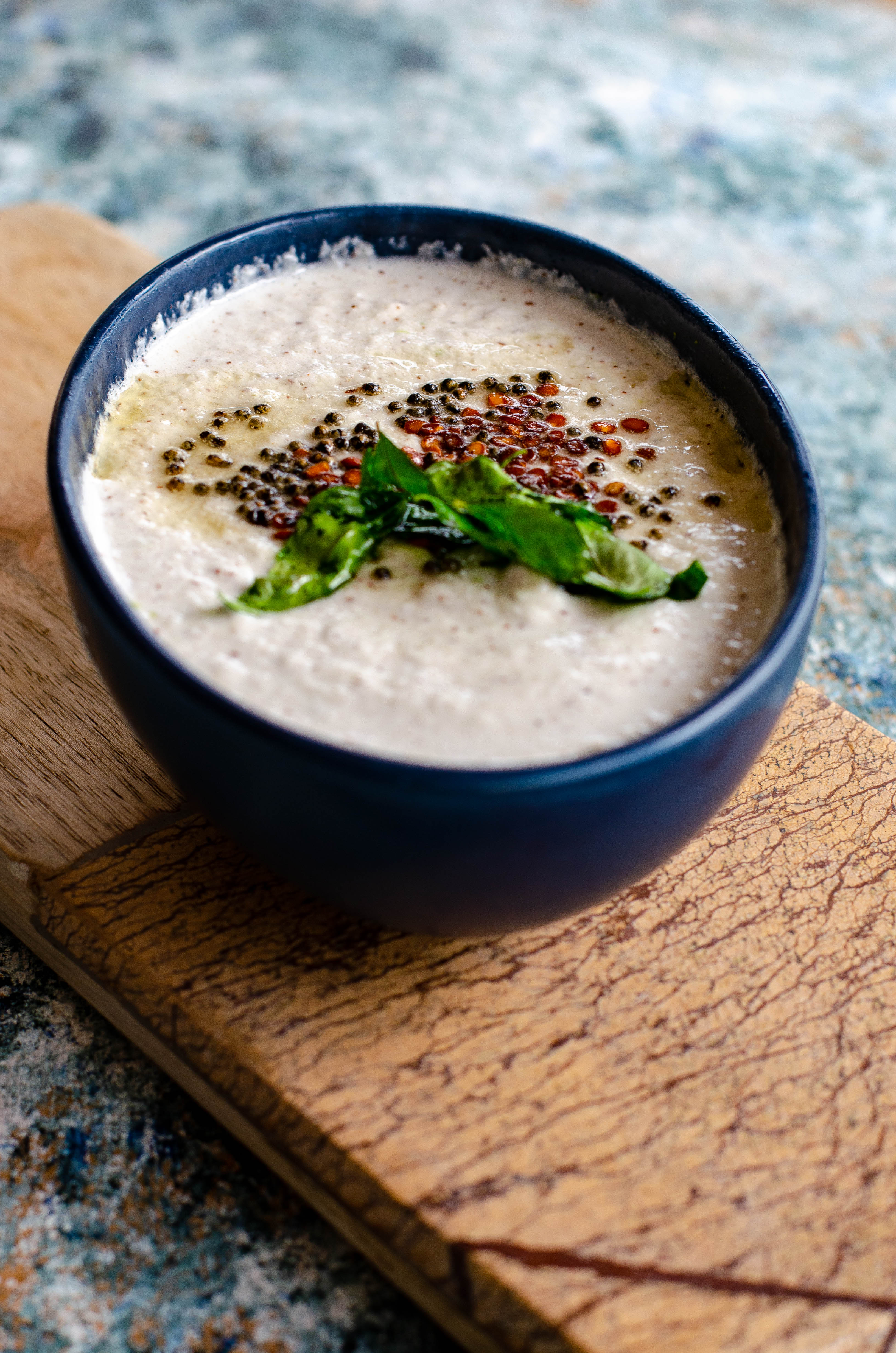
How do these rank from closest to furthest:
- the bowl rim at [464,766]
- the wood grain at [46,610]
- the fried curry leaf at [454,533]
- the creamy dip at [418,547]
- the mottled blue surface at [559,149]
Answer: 1. the bowl rim at [464,766]
2. the creamy dip at [418,547]
3. the fried curry leaf at [454,533]
4. the wood grain at [46,610]
5. the mottled blue surface at [559,149]

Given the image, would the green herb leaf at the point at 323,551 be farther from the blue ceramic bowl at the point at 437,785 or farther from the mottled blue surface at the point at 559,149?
the mottled blue surface at the point at 559,149

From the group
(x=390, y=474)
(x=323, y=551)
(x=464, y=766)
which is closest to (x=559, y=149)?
(x=390, y=474)

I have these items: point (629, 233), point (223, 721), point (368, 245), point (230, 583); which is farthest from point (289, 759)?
point (629, 233)

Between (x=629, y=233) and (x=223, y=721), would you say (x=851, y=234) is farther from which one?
(x=223, y=721)

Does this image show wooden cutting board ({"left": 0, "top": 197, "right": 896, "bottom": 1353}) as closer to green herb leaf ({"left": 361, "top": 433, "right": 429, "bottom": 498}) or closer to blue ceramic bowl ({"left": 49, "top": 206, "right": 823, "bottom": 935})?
blue ceramic bowl ({"left": 49, "top": 206, "right": 823, "bottom": 935})

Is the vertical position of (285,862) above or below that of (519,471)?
below

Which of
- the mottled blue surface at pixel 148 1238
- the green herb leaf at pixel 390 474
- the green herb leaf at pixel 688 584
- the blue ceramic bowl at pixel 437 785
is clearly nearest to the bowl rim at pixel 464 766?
the blue ceramic bowl at pixel 437 785
